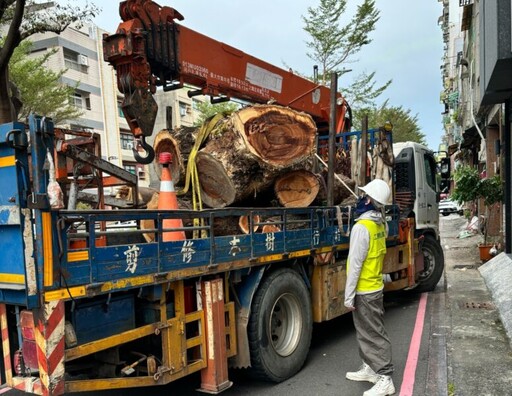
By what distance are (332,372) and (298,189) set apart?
203cm

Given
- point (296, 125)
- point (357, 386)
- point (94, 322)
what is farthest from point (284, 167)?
point (94, 322)

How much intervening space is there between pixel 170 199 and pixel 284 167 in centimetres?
128

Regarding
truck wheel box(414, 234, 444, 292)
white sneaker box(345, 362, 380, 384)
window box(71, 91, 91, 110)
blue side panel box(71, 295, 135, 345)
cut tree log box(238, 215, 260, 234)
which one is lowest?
white sneaker box(345, 362, 380, 384)

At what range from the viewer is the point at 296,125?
5016mm

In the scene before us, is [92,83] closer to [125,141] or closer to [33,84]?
[125,141]

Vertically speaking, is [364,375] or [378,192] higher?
[378,192]

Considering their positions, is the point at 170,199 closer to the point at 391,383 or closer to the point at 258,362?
the point at 258,362

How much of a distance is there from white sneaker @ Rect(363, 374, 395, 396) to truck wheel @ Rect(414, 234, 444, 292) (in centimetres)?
443

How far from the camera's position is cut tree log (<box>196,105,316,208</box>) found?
4.60 meters

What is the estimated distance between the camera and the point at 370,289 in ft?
13.1

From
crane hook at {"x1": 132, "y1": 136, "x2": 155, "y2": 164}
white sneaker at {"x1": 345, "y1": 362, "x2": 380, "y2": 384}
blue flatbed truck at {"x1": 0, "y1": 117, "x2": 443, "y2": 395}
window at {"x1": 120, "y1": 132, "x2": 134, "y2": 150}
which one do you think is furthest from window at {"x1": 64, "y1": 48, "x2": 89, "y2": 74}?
white sneaker at {"x1": 345, "y1": 362, "x2": 380, "y2": 384}

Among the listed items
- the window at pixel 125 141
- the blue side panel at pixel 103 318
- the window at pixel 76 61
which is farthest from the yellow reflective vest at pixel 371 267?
the window at pixel 125 141

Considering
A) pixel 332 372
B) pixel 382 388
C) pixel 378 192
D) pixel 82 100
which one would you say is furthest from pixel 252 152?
pixel 82 100

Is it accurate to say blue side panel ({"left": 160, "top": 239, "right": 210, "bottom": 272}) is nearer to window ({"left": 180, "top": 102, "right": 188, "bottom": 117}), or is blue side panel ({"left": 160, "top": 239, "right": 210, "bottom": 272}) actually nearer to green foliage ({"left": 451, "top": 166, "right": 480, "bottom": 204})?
green foliage ({"left": 451, "top": 166, "right": 480, "bottom": 204})
